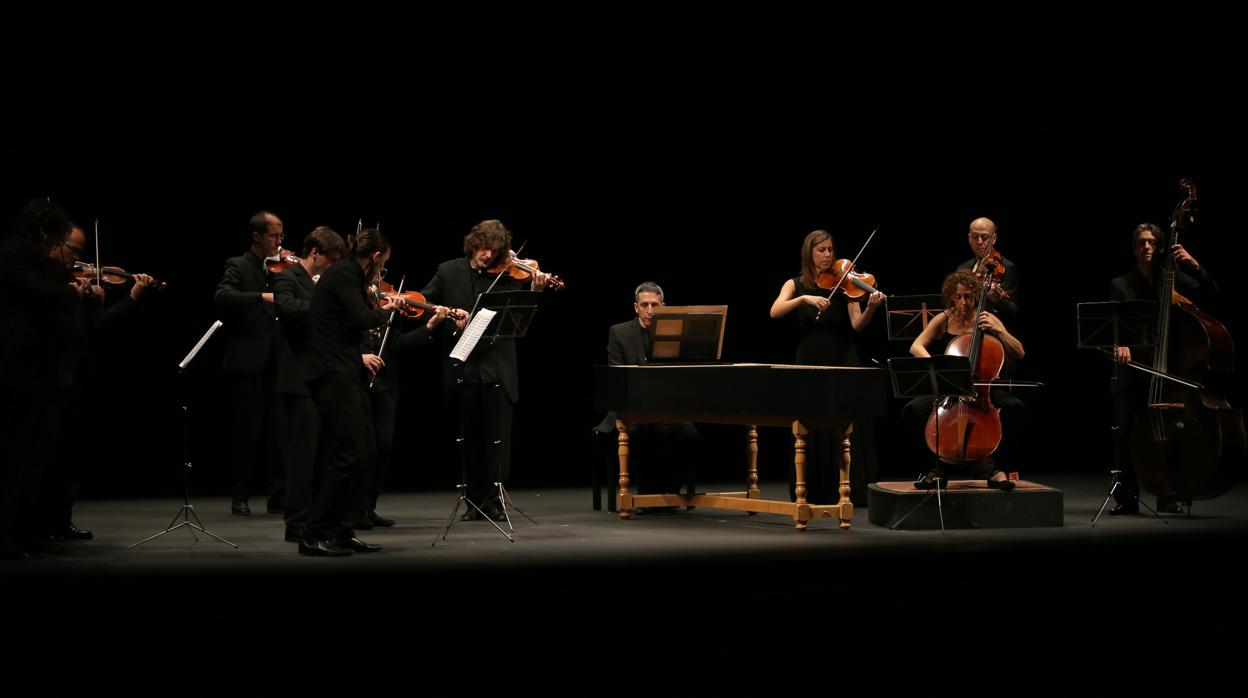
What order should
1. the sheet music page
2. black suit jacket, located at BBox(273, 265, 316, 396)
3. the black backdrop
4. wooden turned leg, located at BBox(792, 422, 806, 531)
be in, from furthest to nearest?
1. the black backdrop
2. wooden turned leg, located at BBox(792, 422, 806, 531)
3. the sheet music page
4. black suit jacket, located at BBox(273, 265, 316, 396)

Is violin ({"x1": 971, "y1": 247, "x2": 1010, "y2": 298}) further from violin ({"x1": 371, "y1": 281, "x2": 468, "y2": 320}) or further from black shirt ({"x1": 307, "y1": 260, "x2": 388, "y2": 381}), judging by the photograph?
black shirt ({"x1": 307, "y1": 260, "x2": 388, "y2": 381})

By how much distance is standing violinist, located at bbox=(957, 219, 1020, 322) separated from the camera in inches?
278

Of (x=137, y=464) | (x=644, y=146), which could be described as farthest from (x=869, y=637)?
(x=137, y=464)

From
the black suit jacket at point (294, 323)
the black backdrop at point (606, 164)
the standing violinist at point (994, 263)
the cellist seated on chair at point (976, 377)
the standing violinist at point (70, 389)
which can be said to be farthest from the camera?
the black backdrop at point (606, 164)

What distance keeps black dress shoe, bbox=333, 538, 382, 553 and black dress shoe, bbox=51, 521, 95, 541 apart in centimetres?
130

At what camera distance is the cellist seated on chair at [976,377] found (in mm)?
6590

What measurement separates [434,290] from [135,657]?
3134 millimetres

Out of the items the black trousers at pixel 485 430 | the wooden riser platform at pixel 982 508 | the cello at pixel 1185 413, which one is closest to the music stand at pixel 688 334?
the black trousers at pixel 485 430

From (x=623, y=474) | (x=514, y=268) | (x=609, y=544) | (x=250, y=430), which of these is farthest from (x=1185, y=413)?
(x=250, y=430)

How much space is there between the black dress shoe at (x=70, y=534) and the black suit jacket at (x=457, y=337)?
1814mm

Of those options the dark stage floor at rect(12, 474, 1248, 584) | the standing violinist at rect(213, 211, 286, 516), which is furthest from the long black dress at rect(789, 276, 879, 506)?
the standing violinist at rect(213, 211, 286, 516)

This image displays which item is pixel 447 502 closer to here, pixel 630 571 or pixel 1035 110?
pixel 630 571

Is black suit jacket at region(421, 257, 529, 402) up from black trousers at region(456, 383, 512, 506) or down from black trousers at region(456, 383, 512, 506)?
up

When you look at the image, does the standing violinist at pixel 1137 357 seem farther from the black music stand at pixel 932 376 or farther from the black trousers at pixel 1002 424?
the black music stand at pixel 932 376
